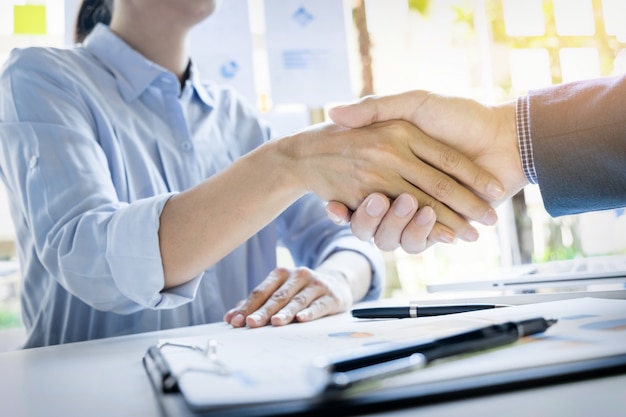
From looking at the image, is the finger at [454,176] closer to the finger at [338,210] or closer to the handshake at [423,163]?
the handshake at [423,163]

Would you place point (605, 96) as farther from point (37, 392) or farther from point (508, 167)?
point (37, 392)

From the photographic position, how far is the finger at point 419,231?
892 millimetres

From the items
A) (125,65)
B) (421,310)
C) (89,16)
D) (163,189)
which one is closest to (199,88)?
(125,65)

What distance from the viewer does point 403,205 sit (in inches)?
34.3

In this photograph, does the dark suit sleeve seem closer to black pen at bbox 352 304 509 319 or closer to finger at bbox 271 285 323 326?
black pen at bbox 352 304 509 319

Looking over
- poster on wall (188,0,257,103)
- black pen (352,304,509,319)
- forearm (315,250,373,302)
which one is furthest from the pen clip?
poster on wall (188,0,257,103)

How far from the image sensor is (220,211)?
0.85 meters

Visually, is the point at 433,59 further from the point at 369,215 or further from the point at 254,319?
the point at 254,319

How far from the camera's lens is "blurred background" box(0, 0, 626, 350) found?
1869 mm

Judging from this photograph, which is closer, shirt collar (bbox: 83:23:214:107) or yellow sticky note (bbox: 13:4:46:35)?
shirt collar (bbox: 83:23:214:107)

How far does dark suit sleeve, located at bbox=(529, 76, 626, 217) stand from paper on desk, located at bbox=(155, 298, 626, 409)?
19cm

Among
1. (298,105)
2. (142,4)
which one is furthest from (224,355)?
(298,105)

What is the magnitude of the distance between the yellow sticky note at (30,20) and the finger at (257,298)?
1197 mm

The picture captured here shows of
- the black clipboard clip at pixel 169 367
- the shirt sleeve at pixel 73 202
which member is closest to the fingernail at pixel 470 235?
the shirt sleeve at pixel 73 202
